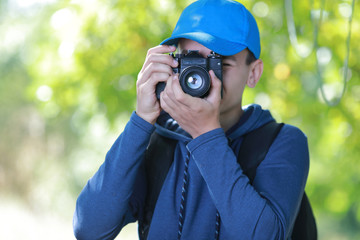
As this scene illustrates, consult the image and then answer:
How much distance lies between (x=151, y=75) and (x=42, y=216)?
7.07 meters

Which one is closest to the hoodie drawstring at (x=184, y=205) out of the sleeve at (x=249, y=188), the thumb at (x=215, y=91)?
the sleeve at (x=249, y=188)

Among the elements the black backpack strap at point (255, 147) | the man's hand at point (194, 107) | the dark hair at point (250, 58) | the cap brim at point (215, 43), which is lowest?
the black backpack strap at point (255, 147)

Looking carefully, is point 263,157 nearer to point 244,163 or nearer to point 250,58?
point 244,163

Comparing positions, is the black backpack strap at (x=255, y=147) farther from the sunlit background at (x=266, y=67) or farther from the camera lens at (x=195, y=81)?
the sunlit background at (x=266, y=67)

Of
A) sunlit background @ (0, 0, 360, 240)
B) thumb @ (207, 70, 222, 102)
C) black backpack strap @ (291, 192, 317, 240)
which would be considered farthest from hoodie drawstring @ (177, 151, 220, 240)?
sunlit background @ (0, 0, 360, 240)

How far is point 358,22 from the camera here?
3205 mm

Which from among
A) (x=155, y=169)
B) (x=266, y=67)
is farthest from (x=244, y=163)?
(x=266, y=67)

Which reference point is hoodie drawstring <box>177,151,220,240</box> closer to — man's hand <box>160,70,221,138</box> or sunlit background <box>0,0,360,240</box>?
man's hand <box>160,70,221,138</box>

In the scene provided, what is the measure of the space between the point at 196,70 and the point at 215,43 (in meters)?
0.15

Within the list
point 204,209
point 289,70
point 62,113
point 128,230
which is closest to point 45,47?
point 62,113

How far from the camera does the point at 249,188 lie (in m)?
1.20

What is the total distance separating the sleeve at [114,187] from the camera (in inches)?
52.5

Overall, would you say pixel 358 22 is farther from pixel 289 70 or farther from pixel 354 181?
pixel 354 181

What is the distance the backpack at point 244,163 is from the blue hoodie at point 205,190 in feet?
0.07
